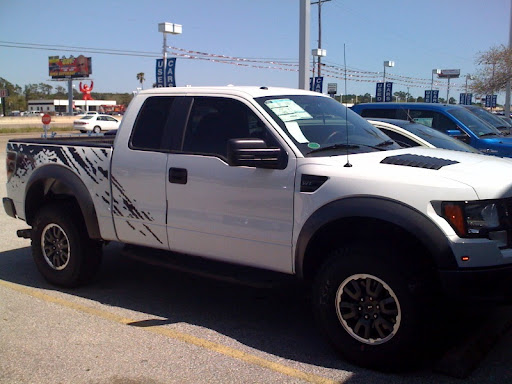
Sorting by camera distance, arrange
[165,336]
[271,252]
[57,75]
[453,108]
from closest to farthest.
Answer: [271,252]
[165,336]
[453,108]
[57,75]

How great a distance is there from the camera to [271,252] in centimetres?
436

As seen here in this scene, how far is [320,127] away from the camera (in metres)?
4.72

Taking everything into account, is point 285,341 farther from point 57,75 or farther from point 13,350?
point 57,75

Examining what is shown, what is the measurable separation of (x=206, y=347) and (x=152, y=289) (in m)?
1.73

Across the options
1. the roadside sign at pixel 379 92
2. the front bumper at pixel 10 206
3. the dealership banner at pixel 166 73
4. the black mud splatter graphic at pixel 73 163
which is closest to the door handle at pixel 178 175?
the black mud splatter graphic at pixel 73 163

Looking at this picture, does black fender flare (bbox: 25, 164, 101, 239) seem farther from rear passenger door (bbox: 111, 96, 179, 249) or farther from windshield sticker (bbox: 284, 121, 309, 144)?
windshield sticker (bbox: 284, 121, 309, 144)

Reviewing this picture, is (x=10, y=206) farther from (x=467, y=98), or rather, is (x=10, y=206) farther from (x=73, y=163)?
(x=467, y=98)

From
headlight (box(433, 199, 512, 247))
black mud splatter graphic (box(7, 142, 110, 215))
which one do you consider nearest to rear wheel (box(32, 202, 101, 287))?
black mud splatter graphic (box(7, 142, 110, 215))

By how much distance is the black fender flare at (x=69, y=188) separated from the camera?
5.54m

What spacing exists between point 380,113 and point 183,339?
751cm

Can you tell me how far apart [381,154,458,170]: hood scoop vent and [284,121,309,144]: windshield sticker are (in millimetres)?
650

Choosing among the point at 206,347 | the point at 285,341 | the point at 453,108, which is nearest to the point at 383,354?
the point at 285,341

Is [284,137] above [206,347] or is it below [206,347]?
above

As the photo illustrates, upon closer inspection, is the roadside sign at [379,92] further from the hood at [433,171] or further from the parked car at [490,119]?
the hood at [433,171]
